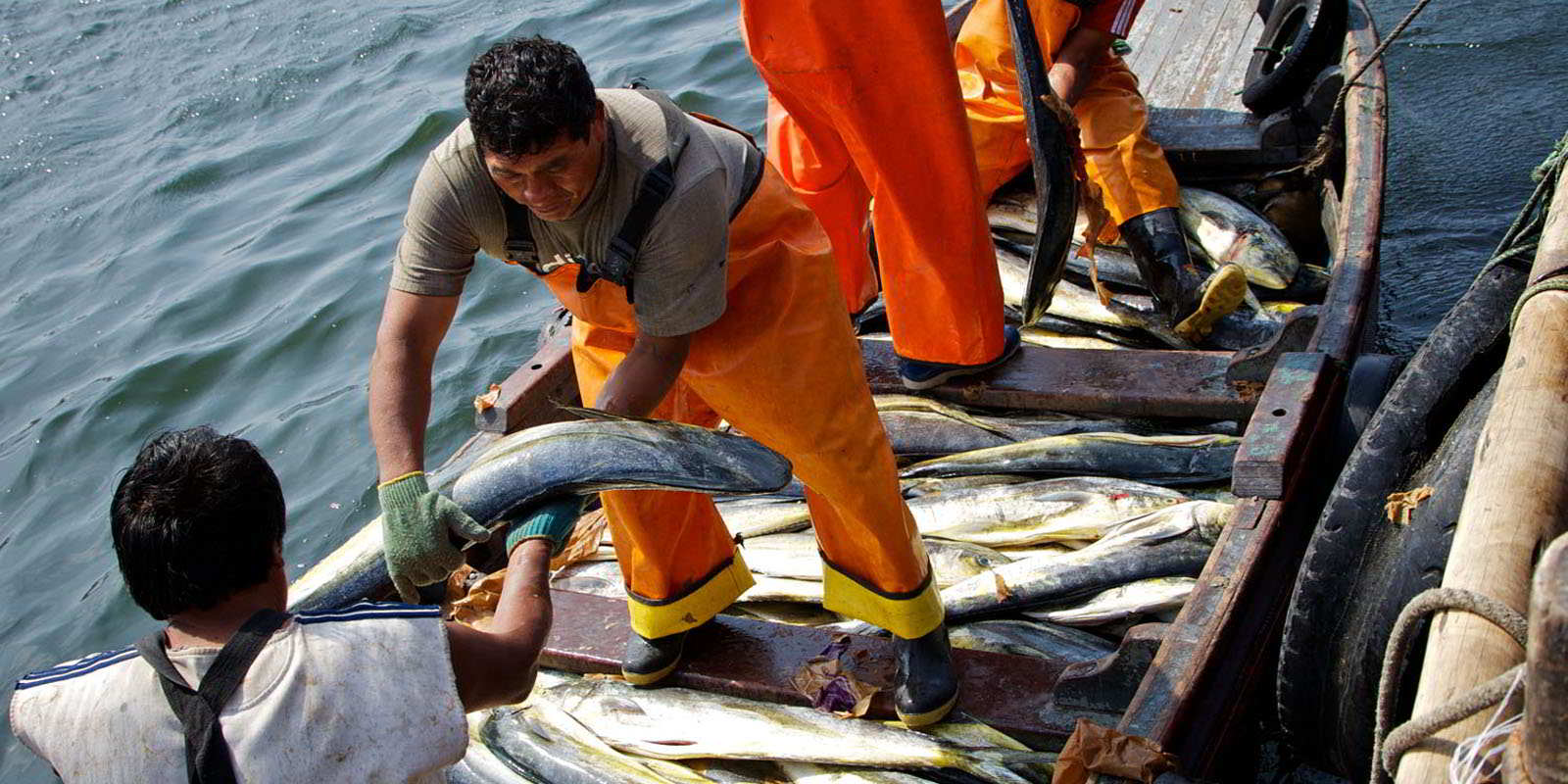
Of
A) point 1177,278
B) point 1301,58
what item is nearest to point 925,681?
point 1177,278

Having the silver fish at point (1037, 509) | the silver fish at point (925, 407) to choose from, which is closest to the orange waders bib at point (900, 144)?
the silver fish at point (925, 407)

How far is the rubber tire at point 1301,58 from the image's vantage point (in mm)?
6371

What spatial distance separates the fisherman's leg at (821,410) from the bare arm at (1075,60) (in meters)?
2.33

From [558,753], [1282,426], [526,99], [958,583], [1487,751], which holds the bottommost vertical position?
[958,583]

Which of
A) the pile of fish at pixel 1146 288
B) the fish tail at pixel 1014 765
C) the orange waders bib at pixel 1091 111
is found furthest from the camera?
the pile of fish at pixel 1146 288

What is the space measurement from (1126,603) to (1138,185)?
7.07 feet

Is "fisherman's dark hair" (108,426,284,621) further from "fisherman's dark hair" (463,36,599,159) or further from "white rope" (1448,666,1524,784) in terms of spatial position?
"white rope" (1448,666,1524,784)

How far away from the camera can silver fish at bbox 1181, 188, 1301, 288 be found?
576 centimetres

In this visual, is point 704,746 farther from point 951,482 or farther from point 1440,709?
point 1440,709

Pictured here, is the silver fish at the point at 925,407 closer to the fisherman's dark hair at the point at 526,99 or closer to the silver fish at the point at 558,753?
the silver fish at the point at 558,753

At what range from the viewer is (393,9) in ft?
44.0

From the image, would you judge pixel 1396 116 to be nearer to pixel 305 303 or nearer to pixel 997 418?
pixel 997 418

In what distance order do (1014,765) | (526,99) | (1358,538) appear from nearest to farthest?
(526,99) → (1358,538) → (1014,765)

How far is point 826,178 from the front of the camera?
5.05 m
